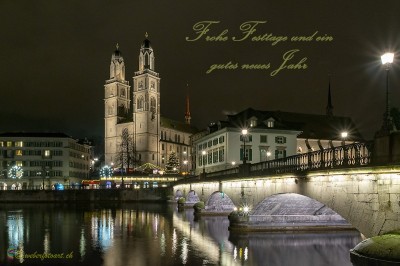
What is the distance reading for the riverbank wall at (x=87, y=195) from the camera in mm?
118500

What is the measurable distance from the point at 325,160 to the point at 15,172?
442ft

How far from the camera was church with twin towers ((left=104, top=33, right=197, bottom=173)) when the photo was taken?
594 feet

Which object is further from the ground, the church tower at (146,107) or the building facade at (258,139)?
the church tower at (146,107)

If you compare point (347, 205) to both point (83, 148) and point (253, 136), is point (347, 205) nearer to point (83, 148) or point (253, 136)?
point (253, 136)

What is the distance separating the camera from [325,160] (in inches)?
1193

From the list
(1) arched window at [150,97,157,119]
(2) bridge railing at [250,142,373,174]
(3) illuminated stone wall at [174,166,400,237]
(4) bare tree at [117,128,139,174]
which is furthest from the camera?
(1) arched window at [150,97,157,119]

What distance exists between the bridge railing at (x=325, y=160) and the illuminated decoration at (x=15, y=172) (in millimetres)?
119578

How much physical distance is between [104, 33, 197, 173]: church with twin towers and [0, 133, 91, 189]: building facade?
2318 centimetres

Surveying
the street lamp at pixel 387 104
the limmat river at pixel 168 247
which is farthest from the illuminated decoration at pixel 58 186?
the street lamp at pixel 387 104

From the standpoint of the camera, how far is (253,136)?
303 feet

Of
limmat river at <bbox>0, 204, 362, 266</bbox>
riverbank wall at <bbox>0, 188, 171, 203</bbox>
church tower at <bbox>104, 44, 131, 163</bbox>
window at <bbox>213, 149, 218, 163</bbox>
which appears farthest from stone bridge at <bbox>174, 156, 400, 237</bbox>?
church tower at <bbox>104, 44, 131, 163</bbox>

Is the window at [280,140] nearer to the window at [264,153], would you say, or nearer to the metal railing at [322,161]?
the window at [264,153]

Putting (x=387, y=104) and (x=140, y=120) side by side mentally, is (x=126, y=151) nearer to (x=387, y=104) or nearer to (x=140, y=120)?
(x=140, y=120)

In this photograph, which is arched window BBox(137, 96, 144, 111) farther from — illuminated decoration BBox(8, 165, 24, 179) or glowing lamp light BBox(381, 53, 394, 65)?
glowing lamp light BBox(381, 53, 394, 65)
